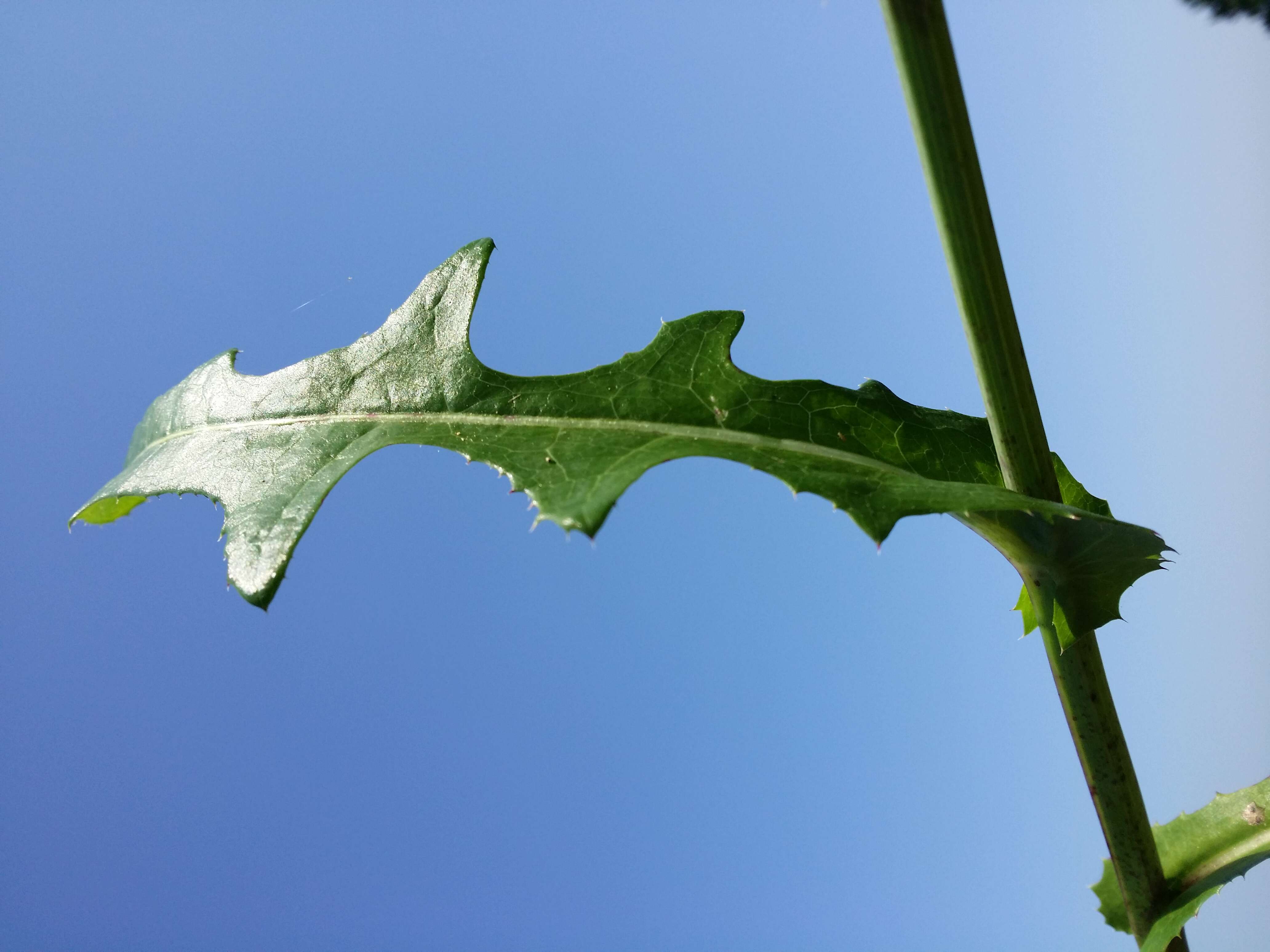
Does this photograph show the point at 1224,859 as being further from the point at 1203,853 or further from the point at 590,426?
the point at 590,426

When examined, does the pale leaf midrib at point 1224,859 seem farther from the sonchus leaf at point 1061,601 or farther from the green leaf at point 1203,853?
the sonchus leaf at point 1061,601

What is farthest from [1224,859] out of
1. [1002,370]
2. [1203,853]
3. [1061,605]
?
[1002,370]

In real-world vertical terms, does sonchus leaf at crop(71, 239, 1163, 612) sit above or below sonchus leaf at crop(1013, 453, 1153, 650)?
above

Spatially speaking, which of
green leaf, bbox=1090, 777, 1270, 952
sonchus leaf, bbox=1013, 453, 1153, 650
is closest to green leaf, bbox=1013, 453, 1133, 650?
sonchus leaf, bbox=1013, 453, 1153, 650

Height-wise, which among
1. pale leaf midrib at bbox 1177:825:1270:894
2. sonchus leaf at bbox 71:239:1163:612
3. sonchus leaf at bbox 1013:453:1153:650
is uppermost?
sonchus leaf at bbox 71:239:1163:612

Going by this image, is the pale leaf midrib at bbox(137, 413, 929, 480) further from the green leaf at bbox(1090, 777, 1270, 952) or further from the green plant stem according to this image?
the green leaf at bbox(1090, 777, 1270, 952)

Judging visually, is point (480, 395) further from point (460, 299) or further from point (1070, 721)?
point (1070, 721)

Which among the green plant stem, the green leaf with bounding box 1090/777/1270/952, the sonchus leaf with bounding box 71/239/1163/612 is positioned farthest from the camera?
the green leaf with bounding box 1090/777/1270/952
